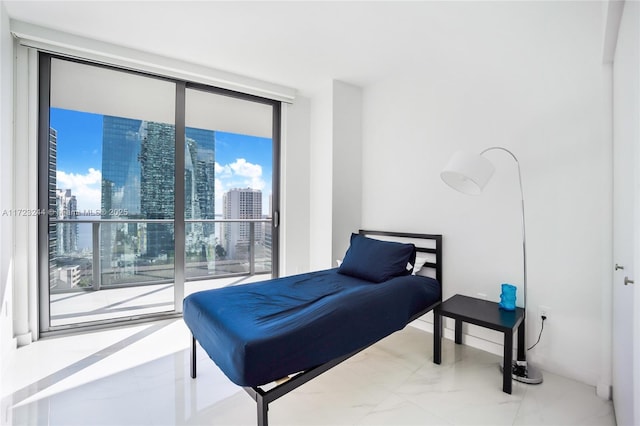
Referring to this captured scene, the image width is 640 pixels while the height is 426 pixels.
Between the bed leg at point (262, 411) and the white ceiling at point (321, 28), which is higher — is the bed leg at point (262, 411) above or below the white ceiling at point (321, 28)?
below

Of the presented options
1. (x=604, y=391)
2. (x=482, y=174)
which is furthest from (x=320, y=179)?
(x=604, y=391)

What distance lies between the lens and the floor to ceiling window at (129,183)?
289cm

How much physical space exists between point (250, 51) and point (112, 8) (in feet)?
3.55

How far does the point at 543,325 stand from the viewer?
7.36 feet

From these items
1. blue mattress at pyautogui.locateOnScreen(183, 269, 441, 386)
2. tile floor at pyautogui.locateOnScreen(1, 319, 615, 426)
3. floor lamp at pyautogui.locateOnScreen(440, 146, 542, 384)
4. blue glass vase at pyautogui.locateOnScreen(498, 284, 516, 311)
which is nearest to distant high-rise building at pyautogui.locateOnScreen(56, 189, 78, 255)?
tile floor at pyautogui.locateOnScreen(1, 319, 615, 426)

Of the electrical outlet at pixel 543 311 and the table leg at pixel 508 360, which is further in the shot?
the electrical outlet at pixel 543 311

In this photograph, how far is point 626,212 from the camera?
144 centimetres

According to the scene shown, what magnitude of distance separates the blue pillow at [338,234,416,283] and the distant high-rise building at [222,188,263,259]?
6.67 feet

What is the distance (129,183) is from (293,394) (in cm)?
277

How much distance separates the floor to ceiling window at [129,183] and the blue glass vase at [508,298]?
2.61 m

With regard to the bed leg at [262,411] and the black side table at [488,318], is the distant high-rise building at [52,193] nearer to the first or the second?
the bed leg at [262,411]

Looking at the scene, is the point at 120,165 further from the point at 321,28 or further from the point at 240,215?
the point at 321,28

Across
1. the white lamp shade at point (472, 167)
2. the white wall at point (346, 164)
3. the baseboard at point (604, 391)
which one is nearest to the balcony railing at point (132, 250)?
the white wall at point (346, 164)

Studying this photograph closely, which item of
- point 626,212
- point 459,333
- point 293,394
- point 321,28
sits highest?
point 321,28
